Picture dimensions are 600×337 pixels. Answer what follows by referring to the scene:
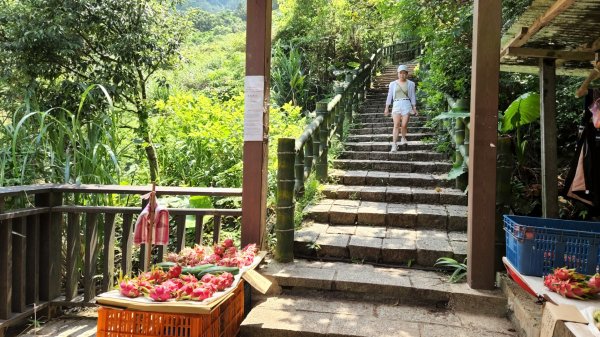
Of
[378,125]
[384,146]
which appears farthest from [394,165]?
[378,125]

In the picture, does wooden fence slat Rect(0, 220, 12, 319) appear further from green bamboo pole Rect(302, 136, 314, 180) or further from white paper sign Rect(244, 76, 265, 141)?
green bamboo pole Rect(302, 136, 314, 180)

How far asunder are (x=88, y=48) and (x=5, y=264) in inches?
140

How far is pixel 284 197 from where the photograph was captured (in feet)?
12.7

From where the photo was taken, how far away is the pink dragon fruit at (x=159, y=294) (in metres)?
2.38

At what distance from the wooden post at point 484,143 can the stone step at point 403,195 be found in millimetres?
1873

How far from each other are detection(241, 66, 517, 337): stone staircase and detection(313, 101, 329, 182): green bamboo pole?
208 mm

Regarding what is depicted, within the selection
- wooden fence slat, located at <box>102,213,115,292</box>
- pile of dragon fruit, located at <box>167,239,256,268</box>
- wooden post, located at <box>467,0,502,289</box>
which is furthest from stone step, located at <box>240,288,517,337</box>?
wooden fence slat, located at <box>102,213,115,292</box>

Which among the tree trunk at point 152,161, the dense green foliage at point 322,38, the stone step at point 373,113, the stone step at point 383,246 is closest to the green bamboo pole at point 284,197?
the stone step at point 383,246

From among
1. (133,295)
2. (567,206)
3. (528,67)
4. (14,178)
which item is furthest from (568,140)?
(14,178)

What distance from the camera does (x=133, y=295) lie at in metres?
2.43

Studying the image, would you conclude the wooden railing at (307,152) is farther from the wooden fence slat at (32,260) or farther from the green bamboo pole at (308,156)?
the wooden fence slat at (32,260)

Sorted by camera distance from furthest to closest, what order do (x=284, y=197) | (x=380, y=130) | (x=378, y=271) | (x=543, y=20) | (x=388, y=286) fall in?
(x=380, y=130)
(x=284, y=197)
(x=378, y=271)
(x=388, y=286)
(x=543, y=20)

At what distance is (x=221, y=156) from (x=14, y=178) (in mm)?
2579

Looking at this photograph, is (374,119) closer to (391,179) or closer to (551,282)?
(391,179)
